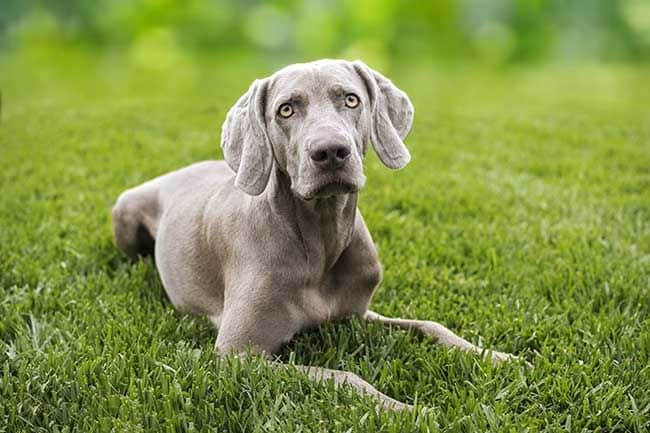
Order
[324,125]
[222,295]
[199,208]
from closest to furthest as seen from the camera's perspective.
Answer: [324,125]
[222,295]
[199,208]

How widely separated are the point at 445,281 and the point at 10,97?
6163 millimetres

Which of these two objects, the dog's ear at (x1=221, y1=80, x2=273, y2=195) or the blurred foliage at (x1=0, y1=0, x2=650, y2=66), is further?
the blurred foliage at (x1=0, y1=0, x2=650, y2=66)

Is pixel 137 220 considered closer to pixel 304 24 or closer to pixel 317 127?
pixel 317 127

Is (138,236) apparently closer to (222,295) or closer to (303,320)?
(222,295)

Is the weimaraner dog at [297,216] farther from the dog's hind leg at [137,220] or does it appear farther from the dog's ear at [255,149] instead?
the dog's hind leg at [137,220]

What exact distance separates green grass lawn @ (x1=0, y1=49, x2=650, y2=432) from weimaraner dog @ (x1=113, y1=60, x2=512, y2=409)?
0.45 feet

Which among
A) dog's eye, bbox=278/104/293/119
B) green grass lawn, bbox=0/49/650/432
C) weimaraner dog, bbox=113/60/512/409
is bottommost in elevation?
green grass lawn, bbox=0/49/650/432

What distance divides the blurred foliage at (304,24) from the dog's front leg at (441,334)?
4503 mm

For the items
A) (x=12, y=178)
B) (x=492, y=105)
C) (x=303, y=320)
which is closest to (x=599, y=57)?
(x=492, y=105)

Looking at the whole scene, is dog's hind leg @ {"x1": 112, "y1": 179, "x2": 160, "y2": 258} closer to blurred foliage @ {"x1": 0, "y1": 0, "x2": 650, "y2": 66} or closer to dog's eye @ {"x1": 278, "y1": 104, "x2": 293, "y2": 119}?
dog's eye @ {"x1": 278, "y1": 104, "x2": 293, "y2": 119}

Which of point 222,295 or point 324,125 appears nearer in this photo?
point 324,125

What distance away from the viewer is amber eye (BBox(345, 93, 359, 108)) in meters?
3.22

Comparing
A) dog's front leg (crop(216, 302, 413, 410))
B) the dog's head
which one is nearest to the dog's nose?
the dog's head

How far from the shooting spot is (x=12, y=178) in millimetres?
6156
